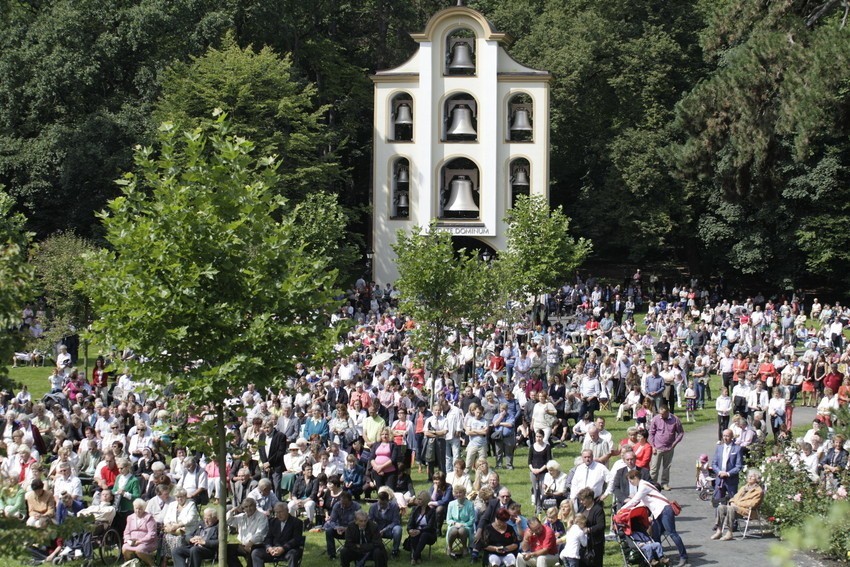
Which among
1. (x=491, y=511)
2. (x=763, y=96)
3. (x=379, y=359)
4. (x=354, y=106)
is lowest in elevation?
(x=491, y=511)

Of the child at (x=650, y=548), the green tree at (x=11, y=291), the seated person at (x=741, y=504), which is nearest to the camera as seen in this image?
the green tree at (x=11, y=291)

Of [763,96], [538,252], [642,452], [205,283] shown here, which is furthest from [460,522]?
[538,252]

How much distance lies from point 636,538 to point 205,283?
19.5 feet

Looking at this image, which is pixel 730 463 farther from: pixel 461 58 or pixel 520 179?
pixel 461 58

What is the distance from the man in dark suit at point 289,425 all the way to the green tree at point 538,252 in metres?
17.6

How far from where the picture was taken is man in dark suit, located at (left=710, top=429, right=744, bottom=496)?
16922mm

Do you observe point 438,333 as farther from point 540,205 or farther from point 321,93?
point 321,93

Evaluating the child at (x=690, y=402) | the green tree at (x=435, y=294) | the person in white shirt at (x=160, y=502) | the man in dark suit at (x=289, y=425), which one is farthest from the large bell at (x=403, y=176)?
the person in white shirt at (x=160, y=502)

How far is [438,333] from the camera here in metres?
26.0

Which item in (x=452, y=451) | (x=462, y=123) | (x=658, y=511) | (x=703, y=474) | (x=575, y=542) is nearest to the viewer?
(x=575, y=542)

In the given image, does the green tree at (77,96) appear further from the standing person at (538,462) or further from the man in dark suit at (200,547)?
the man in dark suit at (200,547)

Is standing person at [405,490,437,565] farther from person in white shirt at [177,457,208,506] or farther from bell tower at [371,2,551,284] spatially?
bell tower at [371,2,551,284]

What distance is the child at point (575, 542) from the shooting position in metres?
14.1

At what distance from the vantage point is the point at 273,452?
18.5 meters
